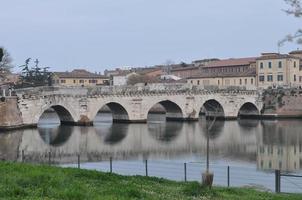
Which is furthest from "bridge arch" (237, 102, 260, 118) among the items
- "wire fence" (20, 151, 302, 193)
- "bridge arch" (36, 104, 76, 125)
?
"wire fence" (20, 151, 302, 193)

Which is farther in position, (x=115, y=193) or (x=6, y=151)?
(x=6, y=151)

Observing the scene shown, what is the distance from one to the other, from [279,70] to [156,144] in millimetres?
61566

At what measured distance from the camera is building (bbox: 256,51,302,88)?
10700 centimetres

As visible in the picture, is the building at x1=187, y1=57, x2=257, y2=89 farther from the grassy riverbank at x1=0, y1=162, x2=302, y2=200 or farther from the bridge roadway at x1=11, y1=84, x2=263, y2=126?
the grassy riverbank at x1=0, y1=162, x2=302, y2=200

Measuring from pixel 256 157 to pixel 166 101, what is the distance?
136ft

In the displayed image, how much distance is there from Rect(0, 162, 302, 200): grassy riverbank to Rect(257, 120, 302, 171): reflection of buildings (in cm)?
1993

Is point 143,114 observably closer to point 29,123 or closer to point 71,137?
point 29,123

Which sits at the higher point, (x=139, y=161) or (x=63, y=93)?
(x=63, y=93)

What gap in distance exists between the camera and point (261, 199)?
1557 cm

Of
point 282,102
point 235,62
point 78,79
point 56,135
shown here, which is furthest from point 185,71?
point 56,135

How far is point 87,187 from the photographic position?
1473 centimetres

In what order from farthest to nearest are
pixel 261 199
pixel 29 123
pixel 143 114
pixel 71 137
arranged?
pixel 143 114 → pixel 29 123 → pixel 71 137 → pixel 261 199

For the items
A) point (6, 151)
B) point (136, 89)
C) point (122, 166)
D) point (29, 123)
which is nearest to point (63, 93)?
point (29, 123)

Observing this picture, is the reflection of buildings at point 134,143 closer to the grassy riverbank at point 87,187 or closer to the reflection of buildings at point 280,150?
the reflection of buildings at point 280,150
